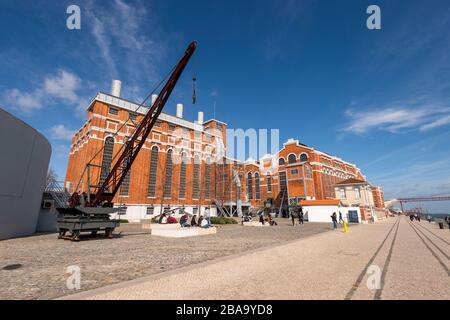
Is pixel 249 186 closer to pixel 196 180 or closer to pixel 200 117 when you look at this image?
pixel 196 180

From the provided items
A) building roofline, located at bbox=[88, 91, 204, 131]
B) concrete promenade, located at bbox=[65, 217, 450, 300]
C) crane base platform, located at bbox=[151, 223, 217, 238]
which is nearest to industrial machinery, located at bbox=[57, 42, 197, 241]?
crane base platform, located at bbox=[151, 223, 217, 238]

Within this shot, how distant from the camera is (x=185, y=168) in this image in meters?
46.1

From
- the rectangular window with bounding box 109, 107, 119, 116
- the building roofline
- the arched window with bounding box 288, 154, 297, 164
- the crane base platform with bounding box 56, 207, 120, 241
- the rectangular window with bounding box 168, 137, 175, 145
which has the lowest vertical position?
the crane base platform with bounding box 56, 207, 120, 241

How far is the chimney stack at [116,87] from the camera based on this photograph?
40050mm

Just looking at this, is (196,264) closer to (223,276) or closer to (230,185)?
(223,276)

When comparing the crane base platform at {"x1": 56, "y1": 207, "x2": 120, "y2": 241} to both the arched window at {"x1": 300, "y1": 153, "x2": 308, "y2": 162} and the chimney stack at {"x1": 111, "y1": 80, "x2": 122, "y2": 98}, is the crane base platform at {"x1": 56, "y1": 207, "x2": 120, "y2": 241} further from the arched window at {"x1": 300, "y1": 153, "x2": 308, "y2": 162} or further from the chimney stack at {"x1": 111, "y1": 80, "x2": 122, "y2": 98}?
the arched window at {"x1": 300, "y1": 153, "x2": 308, "y2": 162}

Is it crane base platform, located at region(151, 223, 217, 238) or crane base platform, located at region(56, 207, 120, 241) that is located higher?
crane base platform, located at region(56, 207, 120, 241)

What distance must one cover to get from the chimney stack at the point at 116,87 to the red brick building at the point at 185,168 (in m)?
0.66

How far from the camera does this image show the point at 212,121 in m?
58.4

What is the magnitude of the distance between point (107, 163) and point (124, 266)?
32.1 m

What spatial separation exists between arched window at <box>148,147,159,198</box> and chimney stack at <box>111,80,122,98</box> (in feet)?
39.9

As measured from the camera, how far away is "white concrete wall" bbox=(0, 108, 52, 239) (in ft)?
43.8

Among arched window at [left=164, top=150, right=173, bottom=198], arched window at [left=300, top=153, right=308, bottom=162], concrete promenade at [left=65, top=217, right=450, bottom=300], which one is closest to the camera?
concrete promenade at [left=65, top=217, right=450, bottom=300]
